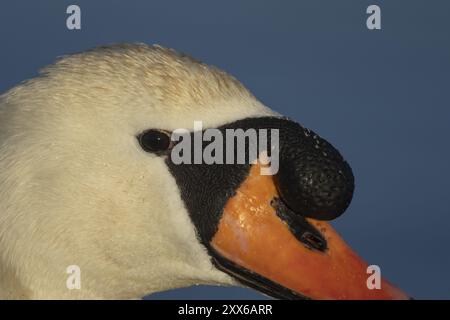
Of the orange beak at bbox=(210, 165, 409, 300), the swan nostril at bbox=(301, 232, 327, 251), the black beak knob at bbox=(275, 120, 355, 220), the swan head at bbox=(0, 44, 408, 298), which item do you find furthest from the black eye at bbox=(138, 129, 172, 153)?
the swan nostril at bbox=(301, 232, 327, 251)

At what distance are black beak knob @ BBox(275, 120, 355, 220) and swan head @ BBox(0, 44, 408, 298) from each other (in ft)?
0.04

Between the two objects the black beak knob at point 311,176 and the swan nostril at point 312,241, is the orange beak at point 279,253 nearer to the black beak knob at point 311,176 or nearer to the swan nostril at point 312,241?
the swan nostril at point 312,241

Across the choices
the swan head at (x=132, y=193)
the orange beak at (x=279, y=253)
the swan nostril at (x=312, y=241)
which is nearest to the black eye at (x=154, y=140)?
the swan head at (x=132, y=193)

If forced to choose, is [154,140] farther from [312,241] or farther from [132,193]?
[312,241]

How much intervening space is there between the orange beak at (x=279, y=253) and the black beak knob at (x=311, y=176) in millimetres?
102

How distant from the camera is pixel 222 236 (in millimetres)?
3955

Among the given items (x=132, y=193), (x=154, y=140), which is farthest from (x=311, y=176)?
(x=132, y=193)

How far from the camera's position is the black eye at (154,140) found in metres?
3.93

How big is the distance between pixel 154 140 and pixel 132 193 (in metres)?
0.35

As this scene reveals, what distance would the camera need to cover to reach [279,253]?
3867mm

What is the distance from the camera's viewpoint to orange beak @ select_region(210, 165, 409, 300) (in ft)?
12.7

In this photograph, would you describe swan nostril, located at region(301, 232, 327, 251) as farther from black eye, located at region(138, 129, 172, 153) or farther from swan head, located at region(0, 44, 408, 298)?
black eye, located at region(138, 129, 172, 153)

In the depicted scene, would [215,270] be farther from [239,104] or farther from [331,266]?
[239,104]
